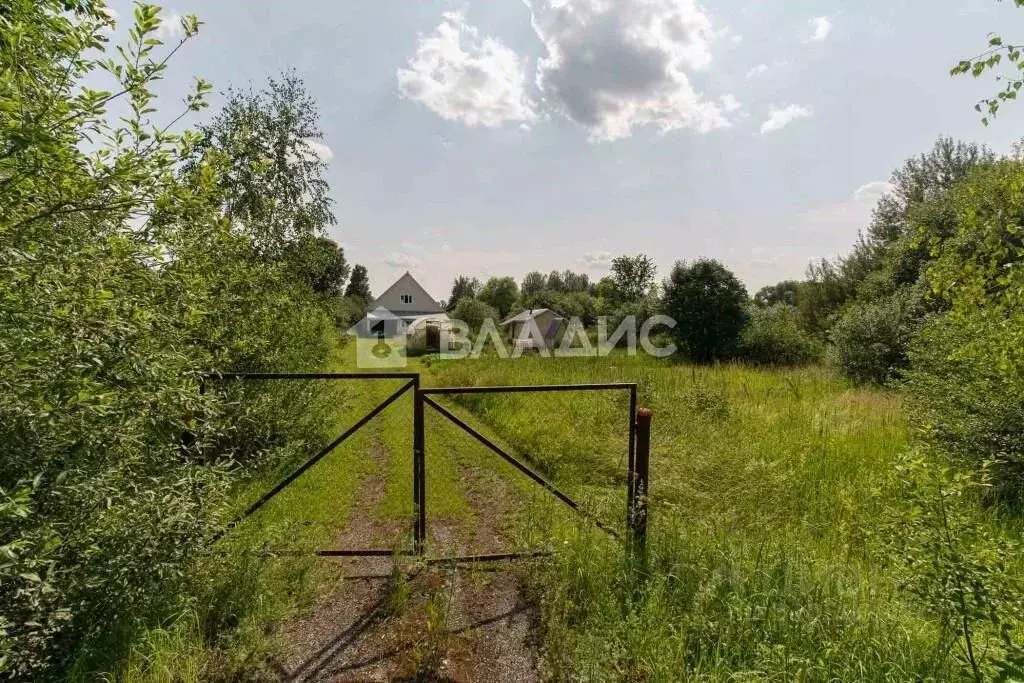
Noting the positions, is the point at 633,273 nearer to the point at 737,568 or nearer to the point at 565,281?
the point at 565,281

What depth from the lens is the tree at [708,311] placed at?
58.6ft

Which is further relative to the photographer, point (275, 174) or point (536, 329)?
point (536, 329)

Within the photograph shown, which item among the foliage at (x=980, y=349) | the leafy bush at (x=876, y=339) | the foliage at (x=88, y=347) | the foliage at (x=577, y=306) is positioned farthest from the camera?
the foliage at (x=577, y=306)

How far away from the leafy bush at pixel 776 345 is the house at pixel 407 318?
14.2 m

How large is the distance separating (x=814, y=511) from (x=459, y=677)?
12.4 ft

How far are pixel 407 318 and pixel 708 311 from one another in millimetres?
24508

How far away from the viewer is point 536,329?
85.4ft

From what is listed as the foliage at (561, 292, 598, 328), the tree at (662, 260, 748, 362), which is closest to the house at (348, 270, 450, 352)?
the foliage at (561, 292, 598, 328)

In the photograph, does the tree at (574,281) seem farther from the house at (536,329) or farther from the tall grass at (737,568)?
the tall grass at (737,568)

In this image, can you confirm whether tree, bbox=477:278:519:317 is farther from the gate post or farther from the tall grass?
the gate post

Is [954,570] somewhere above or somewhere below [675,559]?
above

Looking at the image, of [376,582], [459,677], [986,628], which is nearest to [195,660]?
[376,582]

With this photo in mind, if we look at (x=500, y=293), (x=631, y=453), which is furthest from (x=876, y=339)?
(x=500, y=293)

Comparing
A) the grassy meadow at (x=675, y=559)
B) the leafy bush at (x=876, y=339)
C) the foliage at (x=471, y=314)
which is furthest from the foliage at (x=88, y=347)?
the foliage at (x=471, y=314)
